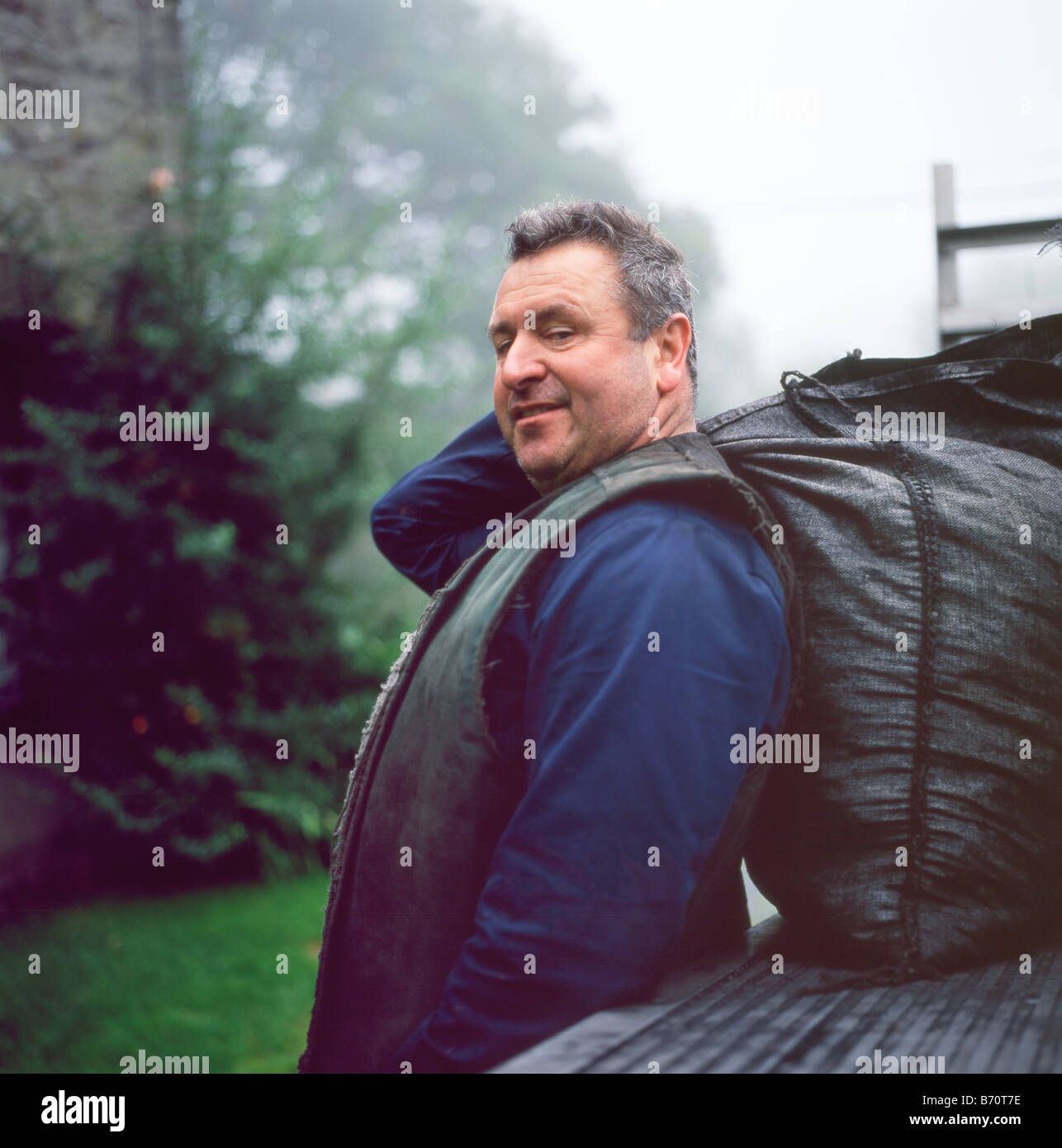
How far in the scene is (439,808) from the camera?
1599 millimetres

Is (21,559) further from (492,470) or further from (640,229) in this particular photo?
(640,229)

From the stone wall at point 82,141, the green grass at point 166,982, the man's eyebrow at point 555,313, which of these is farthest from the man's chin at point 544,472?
the stone wall at point 82,141

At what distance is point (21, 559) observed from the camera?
539cm

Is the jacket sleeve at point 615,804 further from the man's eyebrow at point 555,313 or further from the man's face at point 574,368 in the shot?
the man's eyebrow at point 555,313

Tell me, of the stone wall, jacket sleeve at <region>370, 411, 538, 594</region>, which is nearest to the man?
jacket sleeve at <region>370, 411, 538, 594</region>

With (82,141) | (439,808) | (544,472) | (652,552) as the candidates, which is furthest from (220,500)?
(652,552)

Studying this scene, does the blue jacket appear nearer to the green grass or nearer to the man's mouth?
the man's mouth

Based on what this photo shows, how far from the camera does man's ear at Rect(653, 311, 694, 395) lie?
6.38 feet

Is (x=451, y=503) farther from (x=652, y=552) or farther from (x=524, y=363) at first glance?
(x=652, y=552)

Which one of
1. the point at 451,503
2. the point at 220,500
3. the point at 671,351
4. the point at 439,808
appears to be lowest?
the point at 439,808

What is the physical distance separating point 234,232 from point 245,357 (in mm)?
805

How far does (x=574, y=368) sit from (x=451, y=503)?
→ 1.99ft

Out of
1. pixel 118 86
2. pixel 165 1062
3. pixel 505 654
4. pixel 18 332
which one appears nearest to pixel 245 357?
pixel 18 332

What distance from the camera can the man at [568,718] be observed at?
4.77 ft
